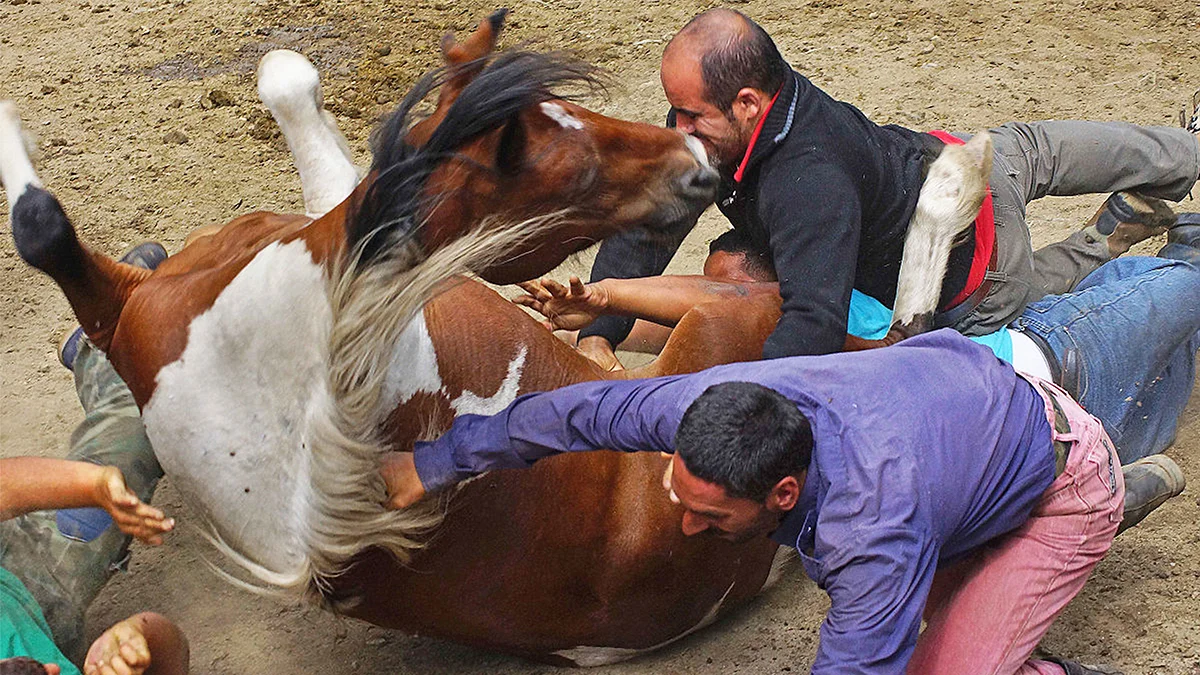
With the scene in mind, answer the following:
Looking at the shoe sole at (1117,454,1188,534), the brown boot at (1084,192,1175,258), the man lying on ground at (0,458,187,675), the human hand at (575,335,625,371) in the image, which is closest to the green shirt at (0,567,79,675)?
the man lying on ground at (0,458,187,675)

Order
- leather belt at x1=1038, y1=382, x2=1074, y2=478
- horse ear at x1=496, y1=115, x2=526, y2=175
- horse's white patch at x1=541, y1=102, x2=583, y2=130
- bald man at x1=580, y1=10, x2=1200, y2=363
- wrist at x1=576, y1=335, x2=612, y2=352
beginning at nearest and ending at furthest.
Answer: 1. horse ear at x1=496, y1=115, x2=526, y2=175
2. horse's white patch at x1=541, y1=102, x2=583, y2=130
3. leather belt at x1=1038, y1=382, x2=1074, y2=478
4. bald man at x1=580, y1=10, x2=1200, y2=363
5. wrist at x1=576, y1=335, x2=612, y2=352

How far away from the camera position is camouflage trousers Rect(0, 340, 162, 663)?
254 cm

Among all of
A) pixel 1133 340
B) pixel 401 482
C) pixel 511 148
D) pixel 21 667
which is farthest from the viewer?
pixel 1133 340

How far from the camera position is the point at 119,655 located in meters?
2.04

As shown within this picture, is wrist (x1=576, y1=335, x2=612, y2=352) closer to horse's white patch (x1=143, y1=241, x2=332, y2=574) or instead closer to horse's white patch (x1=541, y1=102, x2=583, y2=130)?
horse's white patch (x1=541, y1=102, x2=583, y2=130)

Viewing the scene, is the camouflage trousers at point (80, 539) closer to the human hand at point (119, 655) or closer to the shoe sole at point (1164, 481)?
the human hand at point (119, 655)

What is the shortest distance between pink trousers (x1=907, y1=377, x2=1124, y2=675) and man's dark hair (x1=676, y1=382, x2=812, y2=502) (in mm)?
656

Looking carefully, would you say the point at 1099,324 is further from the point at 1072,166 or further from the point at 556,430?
the point at 556,430

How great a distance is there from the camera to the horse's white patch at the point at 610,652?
277 cm

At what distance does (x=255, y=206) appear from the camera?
439cm

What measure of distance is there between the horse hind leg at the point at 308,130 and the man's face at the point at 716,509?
4.72ft

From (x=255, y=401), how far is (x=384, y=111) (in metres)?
2.81

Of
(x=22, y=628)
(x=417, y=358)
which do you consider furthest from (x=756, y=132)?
(x=22, y=628)

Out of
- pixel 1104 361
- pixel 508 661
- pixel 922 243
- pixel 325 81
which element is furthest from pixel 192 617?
pixel 325 81
